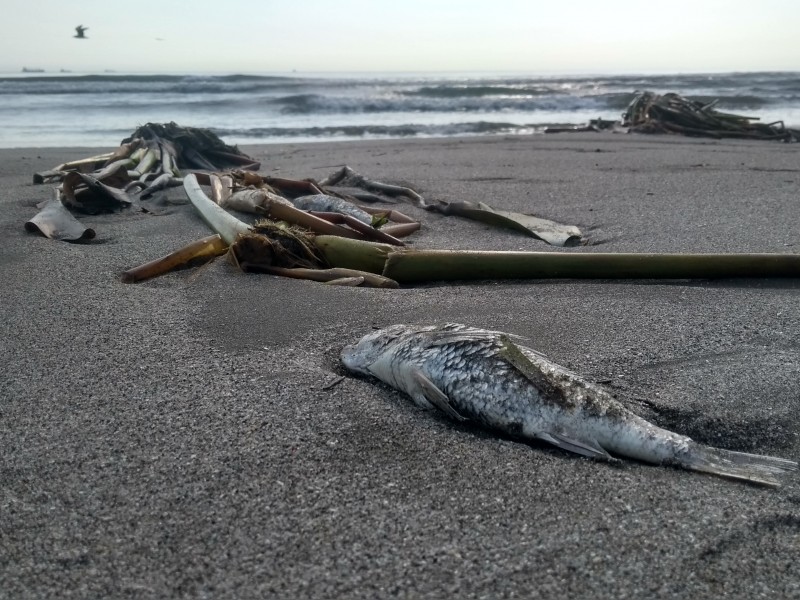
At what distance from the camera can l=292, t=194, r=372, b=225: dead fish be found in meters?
5.06

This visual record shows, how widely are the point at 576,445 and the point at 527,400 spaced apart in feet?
0.72

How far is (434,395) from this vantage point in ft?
8.22

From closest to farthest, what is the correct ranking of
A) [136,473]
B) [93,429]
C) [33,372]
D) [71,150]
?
[136,473] → [93,429] → [33,372] → [71,150]

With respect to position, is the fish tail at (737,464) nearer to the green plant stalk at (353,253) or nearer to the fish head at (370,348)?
the fish head at (370,348)

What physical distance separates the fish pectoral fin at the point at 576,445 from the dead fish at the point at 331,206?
2.85 metres

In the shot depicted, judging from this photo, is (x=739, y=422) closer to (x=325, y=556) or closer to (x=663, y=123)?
(x=325, y=556)

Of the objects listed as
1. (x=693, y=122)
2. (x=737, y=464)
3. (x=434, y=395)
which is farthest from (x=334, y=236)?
(x=693, y=122)

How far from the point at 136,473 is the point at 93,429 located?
0.35 metres

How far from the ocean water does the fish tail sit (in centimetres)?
1224

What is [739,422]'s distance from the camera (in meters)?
2.47

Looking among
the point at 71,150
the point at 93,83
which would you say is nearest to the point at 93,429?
the point at 71,150

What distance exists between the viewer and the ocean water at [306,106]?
15500 millimetres

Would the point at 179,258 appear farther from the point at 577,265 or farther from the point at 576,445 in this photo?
the point at 576,445

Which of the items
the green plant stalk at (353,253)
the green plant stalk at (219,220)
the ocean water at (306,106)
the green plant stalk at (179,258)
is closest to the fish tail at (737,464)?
the green plant stalk at (353,253)
